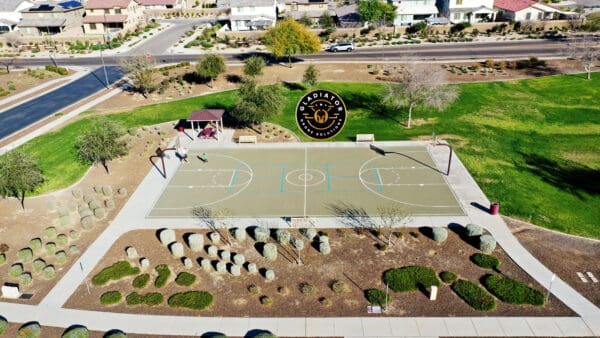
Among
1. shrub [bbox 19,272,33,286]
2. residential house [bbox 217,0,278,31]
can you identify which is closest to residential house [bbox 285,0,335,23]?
residential house [bbox 217,0,278,31]

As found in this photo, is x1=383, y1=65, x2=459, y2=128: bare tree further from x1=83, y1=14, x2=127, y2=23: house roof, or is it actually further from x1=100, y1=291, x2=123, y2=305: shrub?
Result: x1=83, y1=14, x2=127, y2=23: house roof

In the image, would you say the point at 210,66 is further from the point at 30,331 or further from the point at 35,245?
the point at 30,331

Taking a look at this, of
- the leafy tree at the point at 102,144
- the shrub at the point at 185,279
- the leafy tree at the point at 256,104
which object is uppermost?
the leafy tree at the point at 256,104

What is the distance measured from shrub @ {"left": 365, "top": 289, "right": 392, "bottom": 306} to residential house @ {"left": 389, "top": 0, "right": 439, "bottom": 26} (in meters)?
84.0

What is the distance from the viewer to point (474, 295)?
27.1 metres

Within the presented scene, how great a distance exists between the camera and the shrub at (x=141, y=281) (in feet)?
93.6

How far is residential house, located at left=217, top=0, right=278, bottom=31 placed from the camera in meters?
100

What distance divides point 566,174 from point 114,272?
40.5m

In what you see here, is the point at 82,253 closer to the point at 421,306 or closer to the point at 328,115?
the point at 328,115

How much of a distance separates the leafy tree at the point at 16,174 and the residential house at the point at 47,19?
3260 inches

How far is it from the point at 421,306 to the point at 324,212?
39.5ft

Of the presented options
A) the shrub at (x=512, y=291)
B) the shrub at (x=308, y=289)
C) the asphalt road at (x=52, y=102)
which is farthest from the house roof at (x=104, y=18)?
the shrub at (x=512, y=291)

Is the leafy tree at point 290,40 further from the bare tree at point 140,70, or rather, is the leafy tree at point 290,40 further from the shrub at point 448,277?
the shrub at point 448,277

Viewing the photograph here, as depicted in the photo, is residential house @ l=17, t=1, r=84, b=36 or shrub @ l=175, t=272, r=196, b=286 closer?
shrub @ l=175, t=272, r=196, b=286
